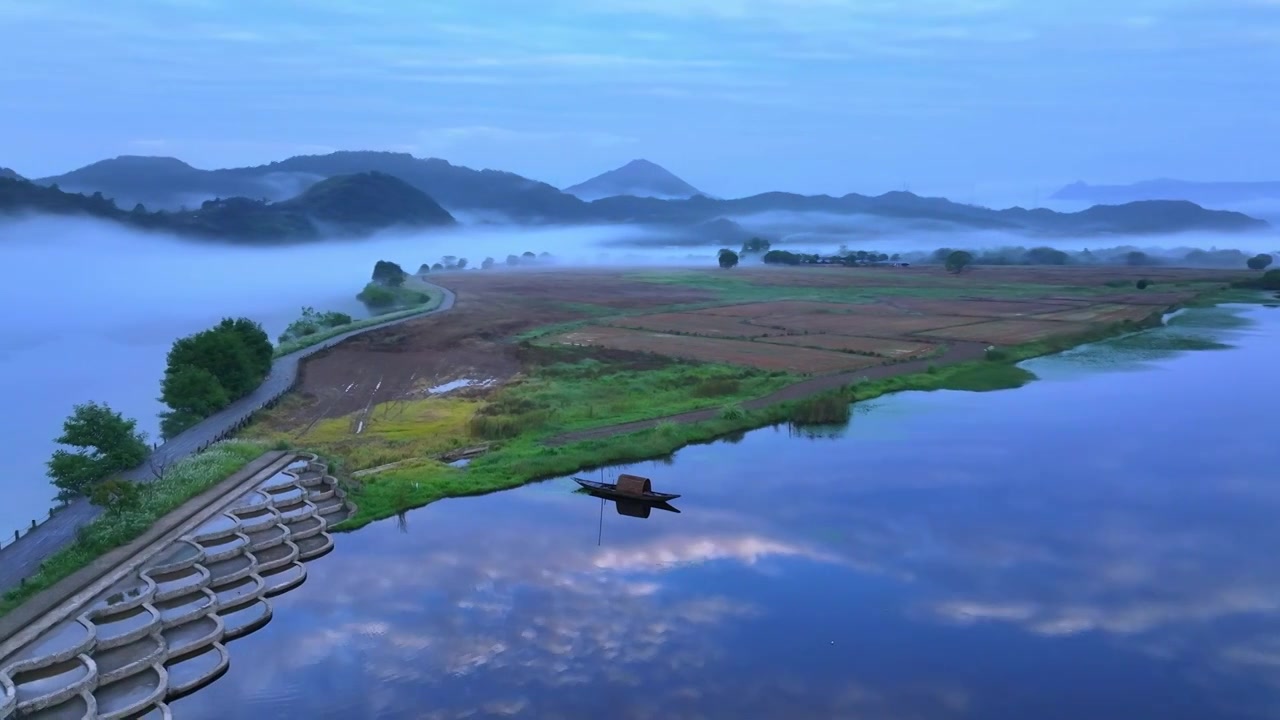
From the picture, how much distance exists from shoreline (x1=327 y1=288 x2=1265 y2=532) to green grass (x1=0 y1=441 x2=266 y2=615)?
130 inches

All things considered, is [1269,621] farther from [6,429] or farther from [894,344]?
[6,429]

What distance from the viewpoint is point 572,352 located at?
5794 centimetres

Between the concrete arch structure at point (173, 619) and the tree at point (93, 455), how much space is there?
18.3 feet

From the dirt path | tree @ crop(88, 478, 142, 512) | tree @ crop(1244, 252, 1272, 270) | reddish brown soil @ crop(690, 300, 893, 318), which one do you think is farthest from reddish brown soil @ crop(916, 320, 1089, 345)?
tree @ crop(1244, 252, 1272, 270)

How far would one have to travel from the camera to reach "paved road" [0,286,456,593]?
22.2 metres

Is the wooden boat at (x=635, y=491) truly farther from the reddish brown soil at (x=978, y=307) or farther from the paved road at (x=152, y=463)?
the reddish brown soil at (x=978, y=307)

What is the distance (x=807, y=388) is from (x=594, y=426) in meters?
12.4

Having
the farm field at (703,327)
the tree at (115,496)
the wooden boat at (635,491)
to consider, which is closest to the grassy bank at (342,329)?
the farm field at (703,327)

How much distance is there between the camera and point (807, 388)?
149 feet

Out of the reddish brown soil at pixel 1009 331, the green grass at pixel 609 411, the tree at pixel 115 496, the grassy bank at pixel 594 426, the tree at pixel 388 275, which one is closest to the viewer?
the tree at pixel 115 496

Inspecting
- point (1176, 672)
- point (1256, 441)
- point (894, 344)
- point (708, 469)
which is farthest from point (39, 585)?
point (894, 344)

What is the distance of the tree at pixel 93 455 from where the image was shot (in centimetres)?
2892

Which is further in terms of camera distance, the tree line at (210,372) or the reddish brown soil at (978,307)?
the reddish brown soil at (978,307)

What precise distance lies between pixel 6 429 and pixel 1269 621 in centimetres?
4558
